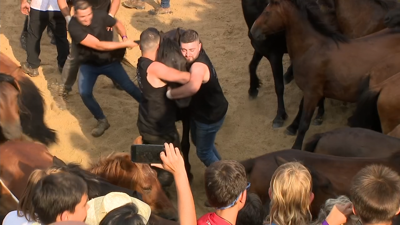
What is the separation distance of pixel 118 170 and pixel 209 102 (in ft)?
4.44

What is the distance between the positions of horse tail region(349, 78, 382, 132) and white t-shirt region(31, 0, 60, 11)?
4.06 m

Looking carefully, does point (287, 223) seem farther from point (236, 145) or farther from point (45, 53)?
point (45, 53)

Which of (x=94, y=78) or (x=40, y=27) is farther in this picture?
(x=40, y=27)

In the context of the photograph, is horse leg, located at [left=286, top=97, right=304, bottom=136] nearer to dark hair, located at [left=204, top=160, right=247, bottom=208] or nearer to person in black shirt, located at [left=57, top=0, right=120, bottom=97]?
person in black shirt, located at [left=57, top=0, right=120, bottom=97]

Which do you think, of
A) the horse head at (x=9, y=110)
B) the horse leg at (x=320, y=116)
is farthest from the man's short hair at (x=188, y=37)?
the horse leg at (x=320, y=116)

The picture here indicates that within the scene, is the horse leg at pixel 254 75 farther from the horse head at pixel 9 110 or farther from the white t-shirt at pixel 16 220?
the white t-shirt at pixel 16 220

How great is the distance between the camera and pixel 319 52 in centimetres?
539

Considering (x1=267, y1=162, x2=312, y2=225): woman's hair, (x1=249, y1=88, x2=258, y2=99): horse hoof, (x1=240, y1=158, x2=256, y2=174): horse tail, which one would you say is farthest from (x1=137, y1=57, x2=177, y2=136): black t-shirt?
(x1=249, y1=88, x2=258, y2=99): horse hoof

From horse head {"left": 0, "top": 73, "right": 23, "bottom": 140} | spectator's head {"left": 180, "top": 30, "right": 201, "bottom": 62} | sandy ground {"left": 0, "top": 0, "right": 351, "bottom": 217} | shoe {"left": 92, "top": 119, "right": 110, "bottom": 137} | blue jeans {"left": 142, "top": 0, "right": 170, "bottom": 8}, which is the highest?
spectator's head {"left": 180, "top": 30, "right": 201, "bottom": 62}

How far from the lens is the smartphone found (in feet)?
9.07

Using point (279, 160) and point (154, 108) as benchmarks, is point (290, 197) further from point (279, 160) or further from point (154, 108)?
point (154, 108)

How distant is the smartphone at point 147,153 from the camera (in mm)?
2764

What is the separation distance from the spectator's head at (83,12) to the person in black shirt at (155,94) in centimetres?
123

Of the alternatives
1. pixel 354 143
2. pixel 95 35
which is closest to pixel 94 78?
pixel 95 35
